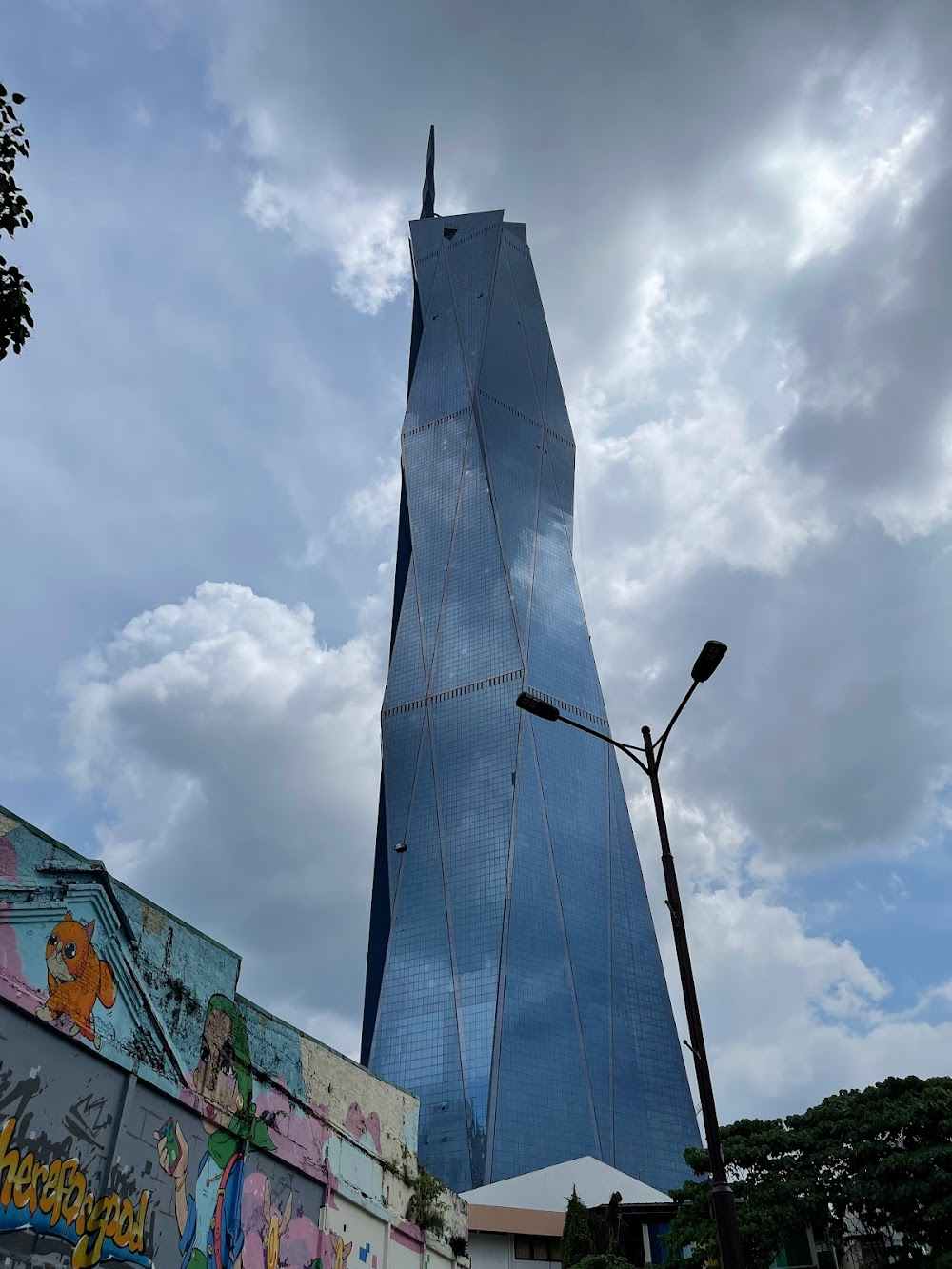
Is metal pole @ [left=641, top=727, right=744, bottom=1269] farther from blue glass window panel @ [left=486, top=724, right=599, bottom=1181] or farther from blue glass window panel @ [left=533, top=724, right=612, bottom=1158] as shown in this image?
blue glass window panel @ [left=533, top=724, right=612, bottom=1158]

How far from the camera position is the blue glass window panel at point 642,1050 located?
233 ft

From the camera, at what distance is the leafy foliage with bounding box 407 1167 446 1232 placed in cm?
2580

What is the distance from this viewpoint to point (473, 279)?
365ft

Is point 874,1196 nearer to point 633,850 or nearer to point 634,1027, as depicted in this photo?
point 634,1027

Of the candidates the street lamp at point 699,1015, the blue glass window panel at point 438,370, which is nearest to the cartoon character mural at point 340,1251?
the street lamp at point 699,1015

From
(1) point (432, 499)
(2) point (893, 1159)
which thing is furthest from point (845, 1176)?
(1) point (432, 499)

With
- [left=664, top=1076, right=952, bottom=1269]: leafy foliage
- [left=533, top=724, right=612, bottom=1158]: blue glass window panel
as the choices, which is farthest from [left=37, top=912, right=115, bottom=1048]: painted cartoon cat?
[left=533, top=724, right=612, bottom=1158]: blue glass window panel

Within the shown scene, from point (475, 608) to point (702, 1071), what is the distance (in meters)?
78.8

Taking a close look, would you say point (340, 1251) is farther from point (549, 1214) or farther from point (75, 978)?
point (549, 1214)

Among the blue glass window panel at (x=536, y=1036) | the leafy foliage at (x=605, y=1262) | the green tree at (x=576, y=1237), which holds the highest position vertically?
the blue glass window panel at (x=536, y=1036)

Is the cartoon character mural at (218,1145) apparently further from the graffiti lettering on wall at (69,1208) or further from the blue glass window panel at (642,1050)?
the blue glass window panel at (642,1050)

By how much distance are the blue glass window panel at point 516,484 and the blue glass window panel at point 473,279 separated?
613 centimetres

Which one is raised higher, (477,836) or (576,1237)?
(477,836)

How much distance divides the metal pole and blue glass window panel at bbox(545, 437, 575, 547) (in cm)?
8489
